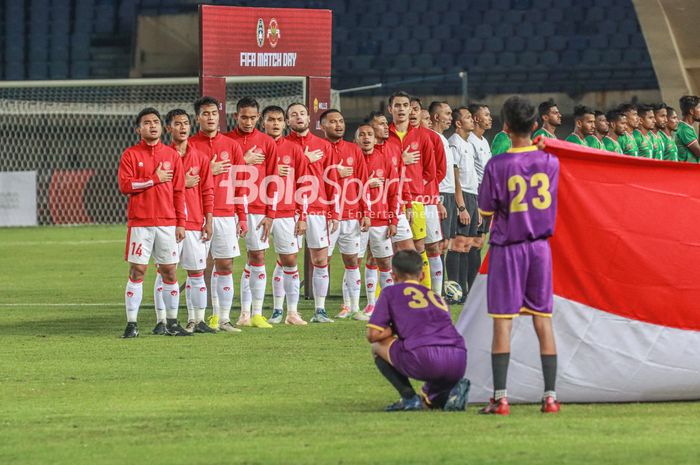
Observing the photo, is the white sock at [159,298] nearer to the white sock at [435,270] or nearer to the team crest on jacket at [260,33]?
the white sock at [435,270]

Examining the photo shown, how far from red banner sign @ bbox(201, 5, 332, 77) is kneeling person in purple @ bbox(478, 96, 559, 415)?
6470mm

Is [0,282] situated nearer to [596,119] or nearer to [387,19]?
[596,119]

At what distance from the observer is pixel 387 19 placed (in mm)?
32125

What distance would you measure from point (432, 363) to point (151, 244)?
4.40 meters

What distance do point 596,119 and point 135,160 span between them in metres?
6.28

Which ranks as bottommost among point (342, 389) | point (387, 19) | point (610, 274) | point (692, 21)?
point (342, 389)

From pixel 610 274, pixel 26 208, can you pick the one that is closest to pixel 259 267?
pixel 610 274

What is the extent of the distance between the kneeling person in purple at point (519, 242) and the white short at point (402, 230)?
5339 mm

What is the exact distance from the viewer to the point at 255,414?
7.00 metres

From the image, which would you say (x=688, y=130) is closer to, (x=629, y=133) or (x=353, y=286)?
(x=629, y=133)

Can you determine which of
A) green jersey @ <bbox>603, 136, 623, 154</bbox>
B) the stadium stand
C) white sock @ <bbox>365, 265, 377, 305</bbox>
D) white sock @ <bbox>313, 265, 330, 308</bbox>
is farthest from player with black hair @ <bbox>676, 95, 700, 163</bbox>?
the stadium stand

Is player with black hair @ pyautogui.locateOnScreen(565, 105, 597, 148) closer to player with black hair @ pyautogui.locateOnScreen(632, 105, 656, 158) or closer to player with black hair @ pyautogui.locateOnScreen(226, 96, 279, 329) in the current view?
player with black hair @ pyautogui.locateOnScreen(632, 105, 656, 158)

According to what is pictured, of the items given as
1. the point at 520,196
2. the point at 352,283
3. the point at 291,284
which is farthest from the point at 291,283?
the point at 520,196

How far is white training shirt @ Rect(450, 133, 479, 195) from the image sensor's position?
45.0ft
